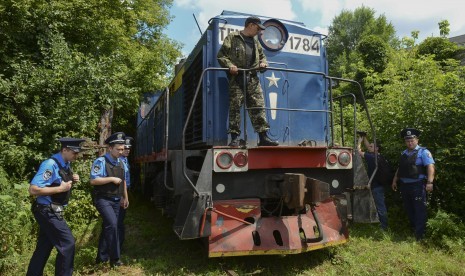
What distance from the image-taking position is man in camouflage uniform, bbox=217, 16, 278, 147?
4.44m

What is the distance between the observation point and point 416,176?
559 centimetres

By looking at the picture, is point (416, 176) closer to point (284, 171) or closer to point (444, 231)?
point (444, 231)

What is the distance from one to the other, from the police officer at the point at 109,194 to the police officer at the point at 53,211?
0.74 metres

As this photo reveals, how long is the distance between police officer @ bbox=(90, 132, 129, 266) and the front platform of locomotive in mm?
1376

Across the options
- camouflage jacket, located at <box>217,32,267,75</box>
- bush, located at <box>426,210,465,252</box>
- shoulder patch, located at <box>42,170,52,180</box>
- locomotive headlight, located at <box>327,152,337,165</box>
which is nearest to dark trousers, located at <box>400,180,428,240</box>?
bush, located at <box>426,210,465,252</box>

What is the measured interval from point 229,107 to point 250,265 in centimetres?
199

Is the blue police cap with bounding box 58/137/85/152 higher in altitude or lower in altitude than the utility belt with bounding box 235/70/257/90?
lower

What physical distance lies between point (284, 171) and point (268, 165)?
354 mm

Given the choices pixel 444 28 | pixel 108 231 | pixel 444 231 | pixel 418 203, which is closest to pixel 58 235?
pixel 108 231

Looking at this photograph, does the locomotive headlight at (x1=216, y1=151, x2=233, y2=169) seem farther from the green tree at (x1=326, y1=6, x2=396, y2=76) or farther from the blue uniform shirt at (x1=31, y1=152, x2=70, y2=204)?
the green tree at (x1=326, y1=6, x2=396, y2=76)

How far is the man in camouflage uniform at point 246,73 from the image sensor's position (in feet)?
14.6

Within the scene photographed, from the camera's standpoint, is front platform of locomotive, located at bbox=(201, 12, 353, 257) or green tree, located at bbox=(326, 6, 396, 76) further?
green tree, located at bbox=(326, 6, 396, 76)

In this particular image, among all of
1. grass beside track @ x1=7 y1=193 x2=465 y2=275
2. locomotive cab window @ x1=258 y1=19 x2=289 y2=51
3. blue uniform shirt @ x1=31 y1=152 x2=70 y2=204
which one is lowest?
grass beside track @ x1=7 y1=193 x2=465 y2=275

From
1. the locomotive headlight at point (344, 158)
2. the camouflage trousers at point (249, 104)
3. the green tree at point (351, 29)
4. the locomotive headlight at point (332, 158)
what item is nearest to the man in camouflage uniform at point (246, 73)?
the camouflage trousers at point (249, 104)
